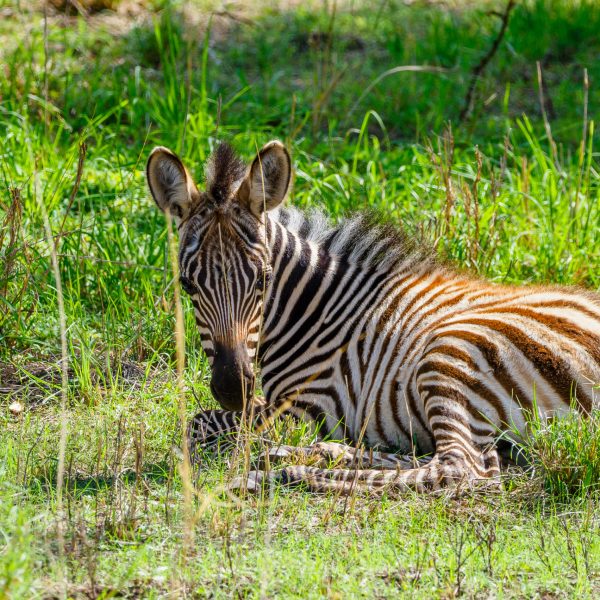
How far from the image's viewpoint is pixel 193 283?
568 cm

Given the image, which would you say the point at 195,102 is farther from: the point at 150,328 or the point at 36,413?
the point at 36,413

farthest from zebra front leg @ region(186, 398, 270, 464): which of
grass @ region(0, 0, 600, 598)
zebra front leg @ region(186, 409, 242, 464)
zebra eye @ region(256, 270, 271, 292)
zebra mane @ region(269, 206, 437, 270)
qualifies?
zebra mane @ region(269, 206, 437, 270)

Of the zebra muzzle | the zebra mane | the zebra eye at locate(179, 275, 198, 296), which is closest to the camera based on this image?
the zebra muzzle

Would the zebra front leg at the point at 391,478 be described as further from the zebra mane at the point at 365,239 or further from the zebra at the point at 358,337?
the zebra mane at the point at 365,239

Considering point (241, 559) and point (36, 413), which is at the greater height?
point (241, 559)

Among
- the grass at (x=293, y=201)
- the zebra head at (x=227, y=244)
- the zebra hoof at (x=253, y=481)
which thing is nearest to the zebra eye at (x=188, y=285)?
the zebra head at (x=227, y=244)

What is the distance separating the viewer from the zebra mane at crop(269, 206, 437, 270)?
6.41 metres

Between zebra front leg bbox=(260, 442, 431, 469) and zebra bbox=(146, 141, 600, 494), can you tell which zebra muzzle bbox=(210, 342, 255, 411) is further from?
zebra front leg bbox=(260, 442, 431, 469)

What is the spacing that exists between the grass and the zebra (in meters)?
0.26

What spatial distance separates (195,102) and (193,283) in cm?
414

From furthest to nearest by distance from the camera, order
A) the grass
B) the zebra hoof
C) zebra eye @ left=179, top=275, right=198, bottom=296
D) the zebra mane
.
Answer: the zebra mane
zebra eye @ left=179, top=275, right=198, bottom=296
the zebra hoof
the grass

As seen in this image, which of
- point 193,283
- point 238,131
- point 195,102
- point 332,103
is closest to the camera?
point 193,283

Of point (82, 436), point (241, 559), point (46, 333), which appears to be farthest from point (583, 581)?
point (46, 333)

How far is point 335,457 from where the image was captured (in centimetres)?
558
